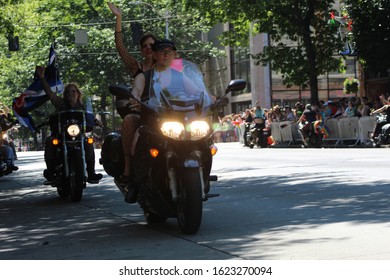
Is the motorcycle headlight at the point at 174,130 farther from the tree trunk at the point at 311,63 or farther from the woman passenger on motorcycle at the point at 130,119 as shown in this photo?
the tree trunk at the point at 311,63

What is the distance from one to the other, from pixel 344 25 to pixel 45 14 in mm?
24319

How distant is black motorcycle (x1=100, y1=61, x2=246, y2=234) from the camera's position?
26.9ft

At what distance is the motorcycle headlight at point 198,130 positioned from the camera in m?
8.29

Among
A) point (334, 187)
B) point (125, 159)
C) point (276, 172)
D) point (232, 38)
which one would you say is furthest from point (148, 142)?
point (232, 38)

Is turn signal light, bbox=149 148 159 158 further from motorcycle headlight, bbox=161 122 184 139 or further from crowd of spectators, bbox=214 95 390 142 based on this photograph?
crowd of spectators, bbox=214 95 390 142

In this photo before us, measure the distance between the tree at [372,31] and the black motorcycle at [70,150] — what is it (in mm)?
Result: 24643

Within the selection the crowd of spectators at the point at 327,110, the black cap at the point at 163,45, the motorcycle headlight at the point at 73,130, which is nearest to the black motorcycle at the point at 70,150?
the motorcycle headlight at the point at 73,130

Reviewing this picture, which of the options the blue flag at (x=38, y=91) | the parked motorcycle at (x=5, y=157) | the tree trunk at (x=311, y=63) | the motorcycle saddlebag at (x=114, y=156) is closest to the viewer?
the motorcycle saddlebag at (x=114, y=156)

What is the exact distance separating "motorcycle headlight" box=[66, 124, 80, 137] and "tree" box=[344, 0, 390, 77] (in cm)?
2485

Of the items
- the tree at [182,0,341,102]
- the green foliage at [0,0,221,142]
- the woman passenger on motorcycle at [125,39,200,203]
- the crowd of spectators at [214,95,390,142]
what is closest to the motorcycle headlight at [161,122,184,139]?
the woman passenger on motorcycle at [125,39,200,203]

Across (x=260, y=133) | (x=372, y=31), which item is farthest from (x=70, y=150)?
(x=372, y=31)

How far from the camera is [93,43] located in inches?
2162

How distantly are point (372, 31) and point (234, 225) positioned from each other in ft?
95.7

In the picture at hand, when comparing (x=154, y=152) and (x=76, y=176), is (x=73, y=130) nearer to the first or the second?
(x=76, y=176)
